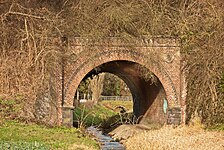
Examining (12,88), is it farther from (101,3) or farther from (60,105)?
(101,3)

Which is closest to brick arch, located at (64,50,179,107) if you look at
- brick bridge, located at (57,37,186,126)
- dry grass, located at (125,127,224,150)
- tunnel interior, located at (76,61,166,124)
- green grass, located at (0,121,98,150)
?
brick bridge, located at (57,37,186,126)

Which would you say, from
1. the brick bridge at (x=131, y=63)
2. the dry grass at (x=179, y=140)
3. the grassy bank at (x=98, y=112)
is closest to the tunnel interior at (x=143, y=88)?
the brick bridge at (x=131, y=63)

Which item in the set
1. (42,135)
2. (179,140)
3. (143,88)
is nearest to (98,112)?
(143,88)

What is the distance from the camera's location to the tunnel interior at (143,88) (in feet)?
63.2

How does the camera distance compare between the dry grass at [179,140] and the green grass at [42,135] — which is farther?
the dry grass at [179,140]

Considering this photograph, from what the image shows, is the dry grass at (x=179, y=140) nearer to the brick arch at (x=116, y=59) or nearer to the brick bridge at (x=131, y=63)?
the brick arch at (x=116, y=59)

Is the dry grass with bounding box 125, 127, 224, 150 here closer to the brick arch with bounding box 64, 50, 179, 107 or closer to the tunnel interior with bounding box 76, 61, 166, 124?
the brick arch with bounding box 64, 50, 179, 107

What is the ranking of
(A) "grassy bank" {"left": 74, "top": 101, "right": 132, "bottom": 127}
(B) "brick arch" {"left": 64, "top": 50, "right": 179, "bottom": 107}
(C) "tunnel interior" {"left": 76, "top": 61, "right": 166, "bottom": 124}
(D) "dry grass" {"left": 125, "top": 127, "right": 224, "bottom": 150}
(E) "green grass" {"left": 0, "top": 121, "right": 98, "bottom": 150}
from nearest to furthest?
(E) "green grass" {"left": 0, "top": 121, "right": 98, "bottom": 150} < (D) "dry grass" {"left": 125, "top": 127, "right": 224, "bottom": 150} < (B) "brick arch" {"left": 64, "top": 50, "right": 179, "bottom": 107} < (C) "tunnel interior" {"left": 76, "top": 61, "right": 166, "bottom": 124} < (A) "grassy bank" {"left": 74, "top": 101, "right": 132, "bottom": 127}

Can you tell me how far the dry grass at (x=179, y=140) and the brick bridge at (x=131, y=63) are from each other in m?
2.20

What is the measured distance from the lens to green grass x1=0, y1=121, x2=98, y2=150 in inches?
512

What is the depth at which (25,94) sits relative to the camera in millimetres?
16750

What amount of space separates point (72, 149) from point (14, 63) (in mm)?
5666

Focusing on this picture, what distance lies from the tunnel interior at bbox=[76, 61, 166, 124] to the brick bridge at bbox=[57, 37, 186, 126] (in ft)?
0.15

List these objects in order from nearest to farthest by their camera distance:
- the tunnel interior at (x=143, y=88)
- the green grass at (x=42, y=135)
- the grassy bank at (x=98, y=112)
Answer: the green grass at (x=42, y=135) < the tunnel interior at (x=143, y=88) < the grassy bank at (x=98, y=112)
